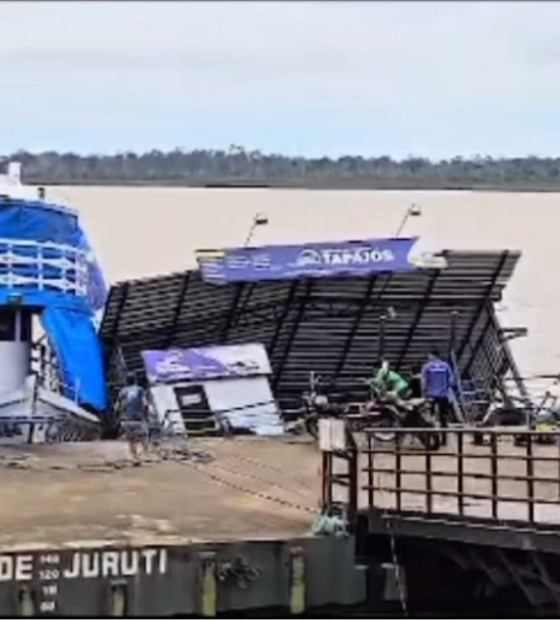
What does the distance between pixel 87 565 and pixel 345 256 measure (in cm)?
1141

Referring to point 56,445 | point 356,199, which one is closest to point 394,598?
point 56,445

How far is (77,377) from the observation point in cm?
2134

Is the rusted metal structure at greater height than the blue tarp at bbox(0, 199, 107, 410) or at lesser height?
lesser

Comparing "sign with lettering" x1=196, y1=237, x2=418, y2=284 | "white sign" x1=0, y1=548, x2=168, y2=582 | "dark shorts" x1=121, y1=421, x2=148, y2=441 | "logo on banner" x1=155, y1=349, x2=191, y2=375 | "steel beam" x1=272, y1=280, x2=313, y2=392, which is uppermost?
"sign with lettering" x1=196, y1=237, x2=418, y2=284

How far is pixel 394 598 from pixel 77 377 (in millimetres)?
9782

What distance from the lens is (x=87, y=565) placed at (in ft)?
37.4

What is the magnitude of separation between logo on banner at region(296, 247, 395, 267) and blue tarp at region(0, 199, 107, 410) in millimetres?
3223

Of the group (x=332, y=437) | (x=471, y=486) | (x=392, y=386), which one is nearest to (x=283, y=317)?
(x=392, y=386)

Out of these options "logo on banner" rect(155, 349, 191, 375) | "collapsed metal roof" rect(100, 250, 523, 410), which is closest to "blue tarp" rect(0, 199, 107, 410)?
"collapsed metal roof" rect(100, 250, 523, 410)

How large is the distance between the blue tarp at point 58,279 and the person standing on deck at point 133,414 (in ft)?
2.25

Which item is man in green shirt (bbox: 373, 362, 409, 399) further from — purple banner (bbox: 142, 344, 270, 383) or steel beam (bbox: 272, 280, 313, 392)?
steel beam (bbox: 272, 280, 313, 392)

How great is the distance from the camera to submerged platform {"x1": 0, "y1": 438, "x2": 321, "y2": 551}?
1267 cm

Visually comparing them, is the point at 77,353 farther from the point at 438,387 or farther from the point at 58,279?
the point at 438,387

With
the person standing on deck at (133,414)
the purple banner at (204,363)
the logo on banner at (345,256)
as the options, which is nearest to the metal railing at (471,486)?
the person standing on deck at (133,414)
